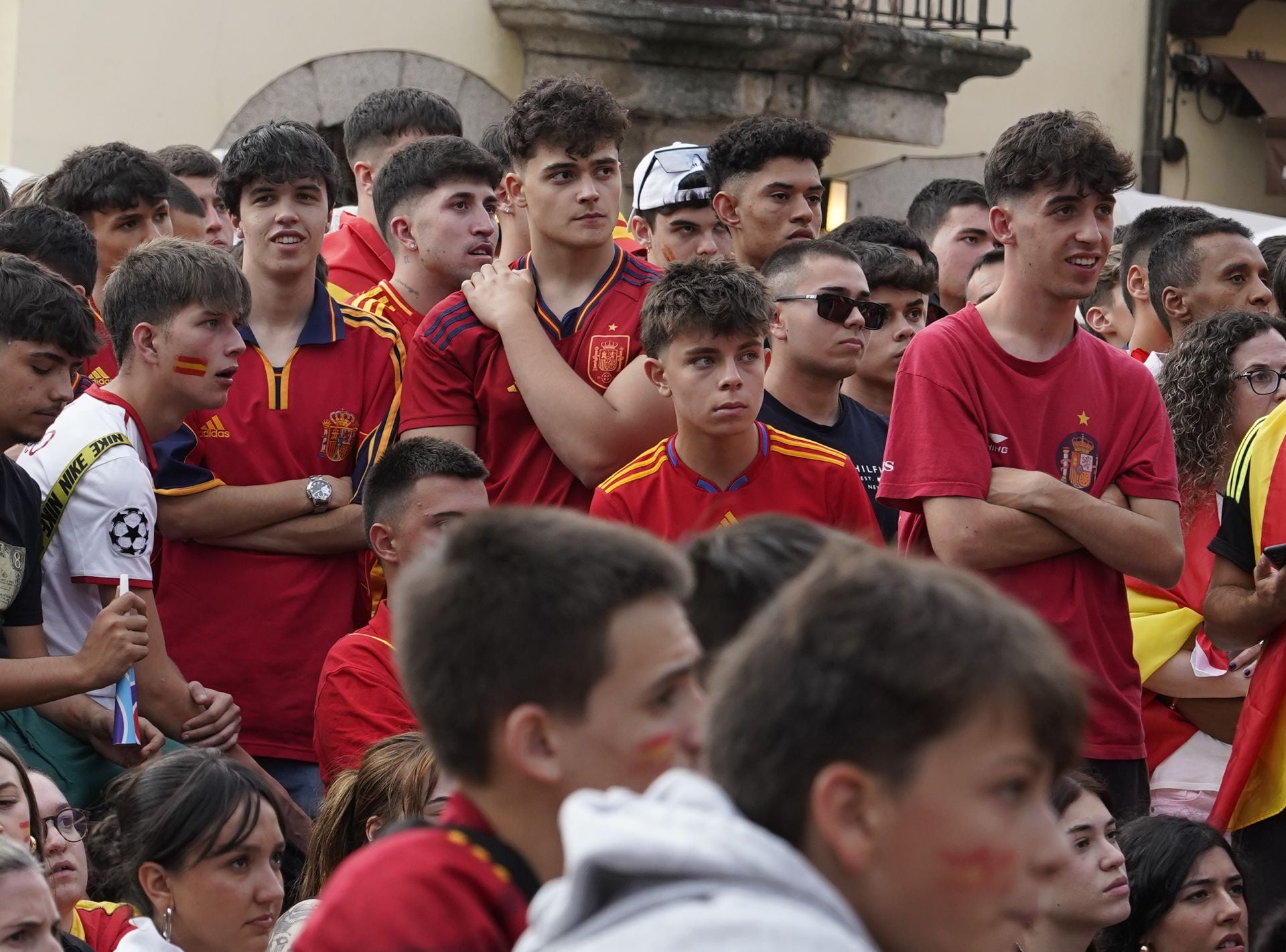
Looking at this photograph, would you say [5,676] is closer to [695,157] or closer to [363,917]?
[363,917]

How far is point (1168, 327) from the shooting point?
6090 mm

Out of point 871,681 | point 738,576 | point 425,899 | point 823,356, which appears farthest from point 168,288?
point 871,681

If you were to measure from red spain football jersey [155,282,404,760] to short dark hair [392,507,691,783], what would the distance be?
2.92 meters

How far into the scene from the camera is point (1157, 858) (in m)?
4.32

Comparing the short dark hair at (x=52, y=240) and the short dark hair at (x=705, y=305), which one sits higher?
the short dark hair at (x=52, y=240)

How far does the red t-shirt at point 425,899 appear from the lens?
1.76 metres

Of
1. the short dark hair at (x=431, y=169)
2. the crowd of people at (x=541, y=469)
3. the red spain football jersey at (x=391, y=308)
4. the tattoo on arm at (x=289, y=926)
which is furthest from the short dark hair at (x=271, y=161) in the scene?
the tattoo on arm at (x=289, y=926)

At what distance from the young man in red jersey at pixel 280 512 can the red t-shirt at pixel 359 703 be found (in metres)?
0.51

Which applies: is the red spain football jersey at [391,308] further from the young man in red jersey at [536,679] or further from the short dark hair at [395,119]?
the young man in red jersey at [536,679]

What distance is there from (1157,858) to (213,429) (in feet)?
8.73

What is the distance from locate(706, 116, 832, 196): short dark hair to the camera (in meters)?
5.99

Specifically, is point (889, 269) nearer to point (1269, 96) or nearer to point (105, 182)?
point (105, 182)

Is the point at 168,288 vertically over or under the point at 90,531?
over

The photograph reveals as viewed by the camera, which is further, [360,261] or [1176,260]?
[360,261]
